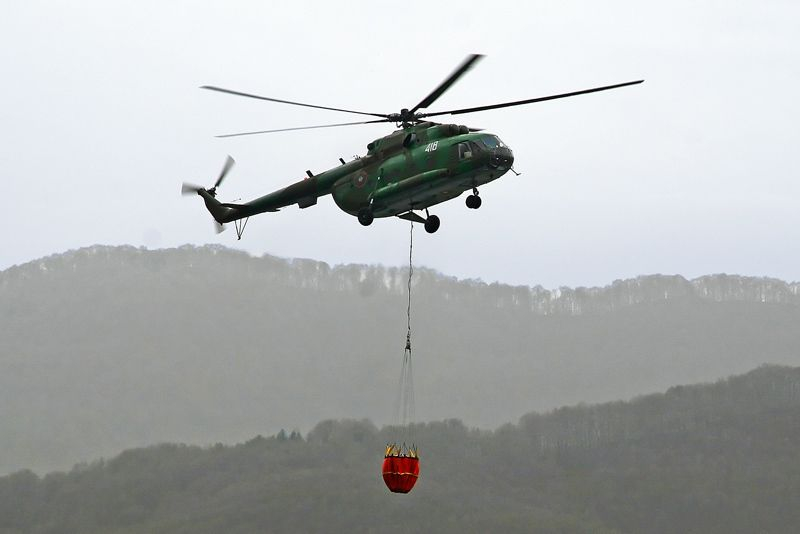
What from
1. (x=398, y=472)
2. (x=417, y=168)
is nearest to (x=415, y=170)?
(x=417, y=168)

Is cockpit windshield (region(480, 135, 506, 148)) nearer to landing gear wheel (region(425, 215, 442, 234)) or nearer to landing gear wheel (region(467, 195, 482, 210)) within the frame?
landing gear wheel (region(467, 195, 482, 210))

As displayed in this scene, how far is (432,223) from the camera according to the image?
58562mm

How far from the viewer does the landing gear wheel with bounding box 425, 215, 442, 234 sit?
5831 cm

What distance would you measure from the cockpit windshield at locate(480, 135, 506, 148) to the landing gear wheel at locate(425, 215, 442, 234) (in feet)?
15.0

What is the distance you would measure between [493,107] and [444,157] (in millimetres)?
3954

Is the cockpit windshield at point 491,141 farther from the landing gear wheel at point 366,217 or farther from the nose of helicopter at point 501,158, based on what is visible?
the landing gear wheel at point 366,217

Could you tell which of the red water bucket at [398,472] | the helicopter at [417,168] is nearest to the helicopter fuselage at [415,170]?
the helicopter at [417,168]

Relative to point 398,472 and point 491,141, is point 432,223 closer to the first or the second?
point 491,141

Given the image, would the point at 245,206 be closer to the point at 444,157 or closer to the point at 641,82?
the point at 444,157

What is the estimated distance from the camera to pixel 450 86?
177 ft

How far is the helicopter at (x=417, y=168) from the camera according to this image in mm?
55562

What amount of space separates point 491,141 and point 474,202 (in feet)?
9.04

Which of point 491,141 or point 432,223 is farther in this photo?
point 432,223

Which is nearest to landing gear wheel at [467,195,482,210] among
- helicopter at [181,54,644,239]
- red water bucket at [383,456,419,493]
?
helicopter at [181,54,644,239]
